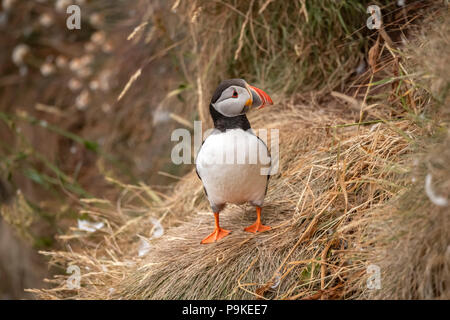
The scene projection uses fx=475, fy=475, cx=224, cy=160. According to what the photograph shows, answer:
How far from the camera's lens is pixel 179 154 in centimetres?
301

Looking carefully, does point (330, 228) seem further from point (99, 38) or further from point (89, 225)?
point (99, 38)

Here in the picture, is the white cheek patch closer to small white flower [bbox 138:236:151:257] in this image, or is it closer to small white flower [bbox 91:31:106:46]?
small white flower [bbox 138:236:151:257]

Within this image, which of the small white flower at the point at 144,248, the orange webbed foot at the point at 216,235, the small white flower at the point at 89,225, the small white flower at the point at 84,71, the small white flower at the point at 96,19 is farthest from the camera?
the small white flower at the point at 84,71

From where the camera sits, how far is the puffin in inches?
60.4

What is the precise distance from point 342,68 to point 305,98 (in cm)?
24

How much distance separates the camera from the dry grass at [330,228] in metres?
1.22

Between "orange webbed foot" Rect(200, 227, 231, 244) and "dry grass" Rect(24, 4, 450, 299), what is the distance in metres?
0.02

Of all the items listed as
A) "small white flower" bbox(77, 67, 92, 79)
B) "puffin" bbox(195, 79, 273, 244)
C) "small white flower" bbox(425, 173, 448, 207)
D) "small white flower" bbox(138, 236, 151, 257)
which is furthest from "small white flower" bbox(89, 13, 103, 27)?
"small white flower" bbox(425, 173, 448, 207)

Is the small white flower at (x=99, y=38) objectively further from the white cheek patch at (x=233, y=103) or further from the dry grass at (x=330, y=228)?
the white cheek patch at (x=233, y=103)

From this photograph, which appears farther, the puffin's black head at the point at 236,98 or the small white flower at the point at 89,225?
the small white flower at the point at 89,225

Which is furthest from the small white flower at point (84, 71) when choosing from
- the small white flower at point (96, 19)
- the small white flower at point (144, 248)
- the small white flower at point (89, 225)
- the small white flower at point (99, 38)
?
the small white flower at point (144, 248)

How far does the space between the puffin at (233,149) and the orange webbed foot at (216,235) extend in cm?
18

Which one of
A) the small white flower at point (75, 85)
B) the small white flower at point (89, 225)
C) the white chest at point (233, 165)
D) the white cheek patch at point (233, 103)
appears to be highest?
the small white flower at point (75, 85)
